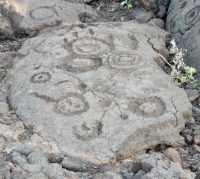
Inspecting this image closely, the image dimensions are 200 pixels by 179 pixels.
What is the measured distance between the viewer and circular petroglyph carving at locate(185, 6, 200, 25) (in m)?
4.22

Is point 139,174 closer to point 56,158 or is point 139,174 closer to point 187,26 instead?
point 56,158

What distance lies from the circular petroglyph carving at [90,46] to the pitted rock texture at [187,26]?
0.69 m

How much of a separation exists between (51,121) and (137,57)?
1.08m

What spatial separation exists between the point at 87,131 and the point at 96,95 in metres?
0.40

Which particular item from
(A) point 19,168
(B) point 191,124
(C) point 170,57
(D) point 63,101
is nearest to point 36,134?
(D) point 63,101

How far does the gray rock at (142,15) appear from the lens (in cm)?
489

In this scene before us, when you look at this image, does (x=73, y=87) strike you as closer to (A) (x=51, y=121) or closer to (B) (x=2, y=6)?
(A) (x=51, y=121)

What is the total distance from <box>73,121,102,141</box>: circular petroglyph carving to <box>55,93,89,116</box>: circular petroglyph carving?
17 cm

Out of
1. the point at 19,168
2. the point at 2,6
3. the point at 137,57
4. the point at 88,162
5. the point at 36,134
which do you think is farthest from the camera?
the point at 2,6

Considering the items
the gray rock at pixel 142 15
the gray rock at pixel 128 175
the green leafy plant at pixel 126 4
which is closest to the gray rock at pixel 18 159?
the gray rock at pixel 128 175

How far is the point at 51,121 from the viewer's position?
3152 mm

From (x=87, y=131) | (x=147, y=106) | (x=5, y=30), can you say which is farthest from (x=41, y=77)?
(x=5, y=30)

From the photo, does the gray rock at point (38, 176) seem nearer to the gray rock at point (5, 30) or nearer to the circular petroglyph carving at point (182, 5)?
the gray rock at point (5, 30)

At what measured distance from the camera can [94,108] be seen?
3.22m
